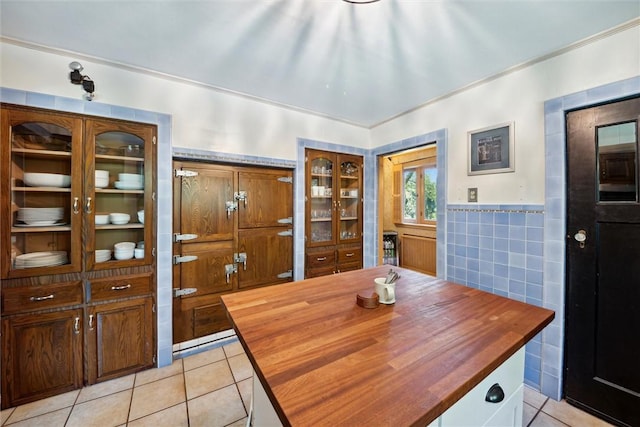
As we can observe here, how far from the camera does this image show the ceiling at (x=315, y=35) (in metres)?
1.44

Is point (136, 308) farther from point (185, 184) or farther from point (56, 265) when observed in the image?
point (185, 184)

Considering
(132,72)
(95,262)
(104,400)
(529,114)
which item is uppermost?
(132,72)

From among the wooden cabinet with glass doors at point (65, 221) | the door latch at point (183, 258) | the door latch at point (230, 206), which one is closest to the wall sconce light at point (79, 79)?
the wooden cabinet with glass doors at point (65, 221)

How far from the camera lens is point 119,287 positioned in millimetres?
2002

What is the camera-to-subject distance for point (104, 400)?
179 centimetres

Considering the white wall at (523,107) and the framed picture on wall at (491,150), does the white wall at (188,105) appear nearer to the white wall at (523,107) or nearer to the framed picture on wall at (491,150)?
the white wall at (523,107)

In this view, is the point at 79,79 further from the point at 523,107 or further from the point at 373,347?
the point at 523,107

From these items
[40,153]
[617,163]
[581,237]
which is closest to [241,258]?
[40,153]

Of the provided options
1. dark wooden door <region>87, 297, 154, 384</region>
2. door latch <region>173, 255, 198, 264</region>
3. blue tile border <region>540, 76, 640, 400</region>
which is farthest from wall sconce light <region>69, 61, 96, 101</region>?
blue tile border <region>540, 76, 640, 400</region>

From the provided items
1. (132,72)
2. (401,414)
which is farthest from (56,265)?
(401,414)

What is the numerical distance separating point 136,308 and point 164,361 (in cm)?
53

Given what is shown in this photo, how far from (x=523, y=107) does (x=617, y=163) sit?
692mm

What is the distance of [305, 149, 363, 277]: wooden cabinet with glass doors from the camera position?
3.03 meters

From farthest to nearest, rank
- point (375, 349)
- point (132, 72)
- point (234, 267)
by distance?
point (234, 267)
point (132, 72)
point (375, 349)
